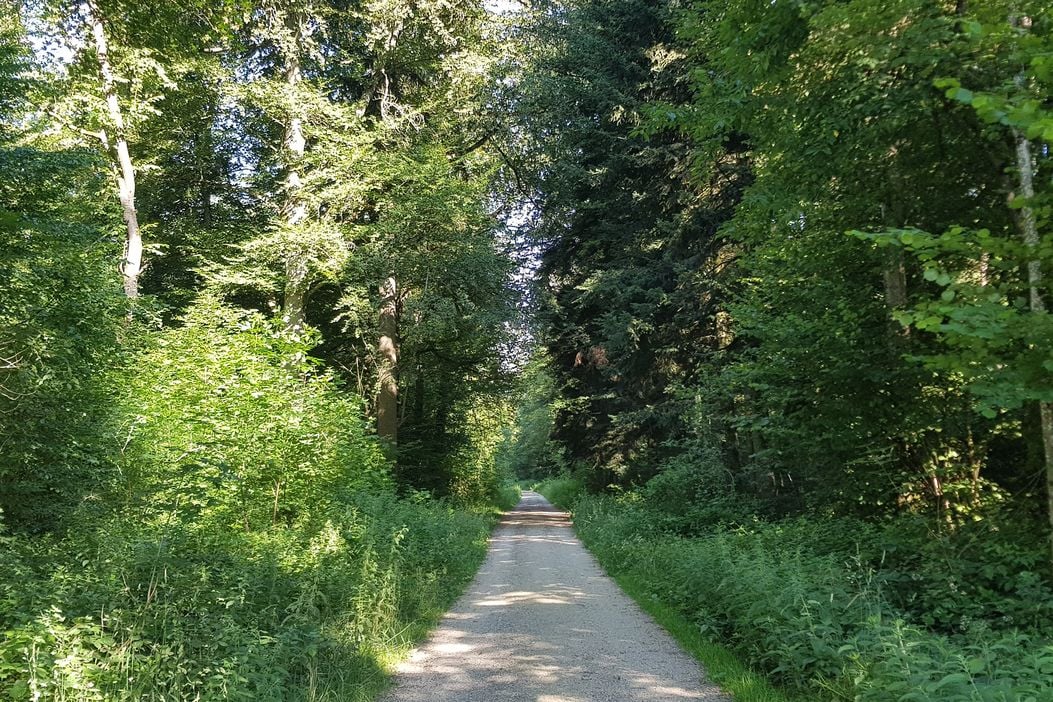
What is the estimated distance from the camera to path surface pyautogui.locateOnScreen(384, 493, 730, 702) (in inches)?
217

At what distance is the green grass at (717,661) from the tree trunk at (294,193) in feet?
35.4

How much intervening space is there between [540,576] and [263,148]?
590 inches

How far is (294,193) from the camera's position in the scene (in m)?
15.9

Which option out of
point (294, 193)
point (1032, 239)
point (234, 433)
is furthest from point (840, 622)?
point (294, 193)

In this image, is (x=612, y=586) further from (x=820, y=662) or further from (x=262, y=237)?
(x=262, y=237)

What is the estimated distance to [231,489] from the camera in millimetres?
7938

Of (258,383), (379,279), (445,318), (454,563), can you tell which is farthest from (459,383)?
(258,383)

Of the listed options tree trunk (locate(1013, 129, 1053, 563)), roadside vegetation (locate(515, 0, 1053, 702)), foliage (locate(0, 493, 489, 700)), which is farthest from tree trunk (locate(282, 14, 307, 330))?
tree trunk (locate(1013, 129, 1053, 563))

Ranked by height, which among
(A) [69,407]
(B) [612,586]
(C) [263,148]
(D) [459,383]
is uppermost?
(C) [263,148]

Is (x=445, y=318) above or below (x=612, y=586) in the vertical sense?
above

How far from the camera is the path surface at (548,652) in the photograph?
5.52m

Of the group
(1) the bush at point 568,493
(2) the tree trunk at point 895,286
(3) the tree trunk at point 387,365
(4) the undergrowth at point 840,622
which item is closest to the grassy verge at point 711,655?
(4) the undergrowth at point 840,622

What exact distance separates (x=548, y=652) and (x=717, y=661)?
1711mm

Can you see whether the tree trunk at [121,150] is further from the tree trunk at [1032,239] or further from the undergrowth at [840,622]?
the tree trunk at [1032,239]
